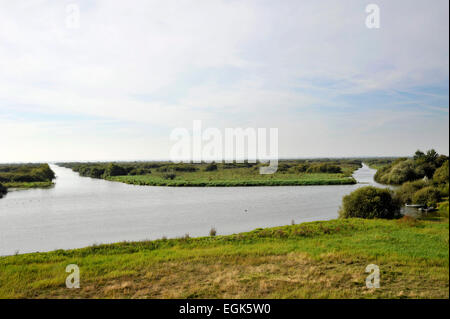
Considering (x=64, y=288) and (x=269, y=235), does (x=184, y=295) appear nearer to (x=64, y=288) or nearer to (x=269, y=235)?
(x=64, y=288)

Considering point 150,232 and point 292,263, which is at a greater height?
point 292,263

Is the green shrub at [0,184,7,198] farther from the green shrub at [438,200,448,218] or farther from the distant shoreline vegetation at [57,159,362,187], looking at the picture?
the green shrub at [438,200,448,218]

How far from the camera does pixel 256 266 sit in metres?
9.27

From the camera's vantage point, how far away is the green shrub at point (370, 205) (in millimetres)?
15575

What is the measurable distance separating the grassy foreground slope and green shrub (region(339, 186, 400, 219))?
1659 mm

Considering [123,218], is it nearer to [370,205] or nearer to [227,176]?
[370,205]

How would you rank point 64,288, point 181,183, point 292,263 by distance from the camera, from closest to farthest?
point 64,288 → point 292,263 → point 181,183

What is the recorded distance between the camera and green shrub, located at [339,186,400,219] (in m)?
15.6

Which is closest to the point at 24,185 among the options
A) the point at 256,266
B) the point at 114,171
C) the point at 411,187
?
the point at 114,171

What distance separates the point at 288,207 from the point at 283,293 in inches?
842

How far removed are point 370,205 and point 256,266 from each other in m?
11.3
